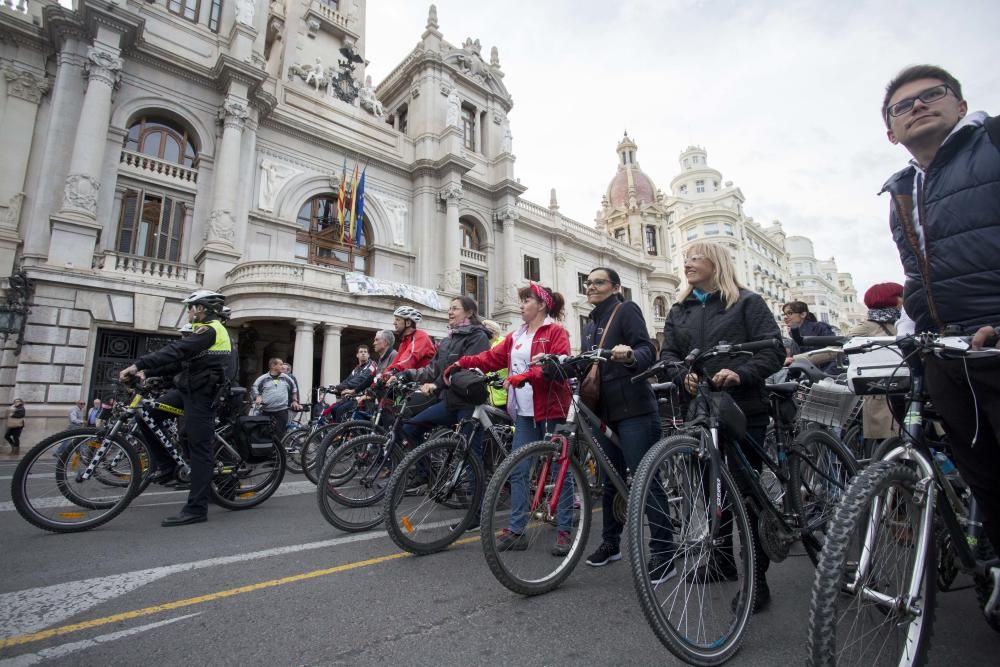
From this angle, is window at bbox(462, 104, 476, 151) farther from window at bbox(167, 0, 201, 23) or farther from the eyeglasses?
the eyeglasses

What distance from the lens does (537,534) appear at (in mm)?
2971

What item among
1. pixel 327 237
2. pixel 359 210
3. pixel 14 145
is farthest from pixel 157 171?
pixel 359 210

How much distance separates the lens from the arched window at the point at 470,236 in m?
26.0

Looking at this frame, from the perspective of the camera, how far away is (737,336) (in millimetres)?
2887

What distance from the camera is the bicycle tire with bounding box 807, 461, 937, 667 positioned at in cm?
153

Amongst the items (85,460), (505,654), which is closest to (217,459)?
(85,460)

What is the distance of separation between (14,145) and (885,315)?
875 inches

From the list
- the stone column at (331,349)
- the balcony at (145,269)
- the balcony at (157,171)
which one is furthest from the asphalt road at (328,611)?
the balcony at (157,171)

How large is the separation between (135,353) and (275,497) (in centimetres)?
1194

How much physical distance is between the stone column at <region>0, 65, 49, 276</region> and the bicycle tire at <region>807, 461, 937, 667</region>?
788 inches

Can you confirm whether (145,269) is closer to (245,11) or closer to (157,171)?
(157,171)

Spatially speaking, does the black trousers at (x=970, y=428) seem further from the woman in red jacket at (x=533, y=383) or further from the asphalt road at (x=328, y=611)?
the woman in red jacket at (x=533, y=383)

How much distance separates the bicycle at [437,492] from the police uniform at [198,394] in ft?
7.93

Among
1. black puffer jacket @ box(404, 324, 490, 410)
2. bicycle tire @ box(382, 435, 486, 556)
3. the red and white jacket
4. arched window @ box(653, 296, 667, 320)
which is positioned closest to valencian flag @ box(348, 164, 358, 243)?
black puffer jacket @ box(404, 324, 490, 410)
